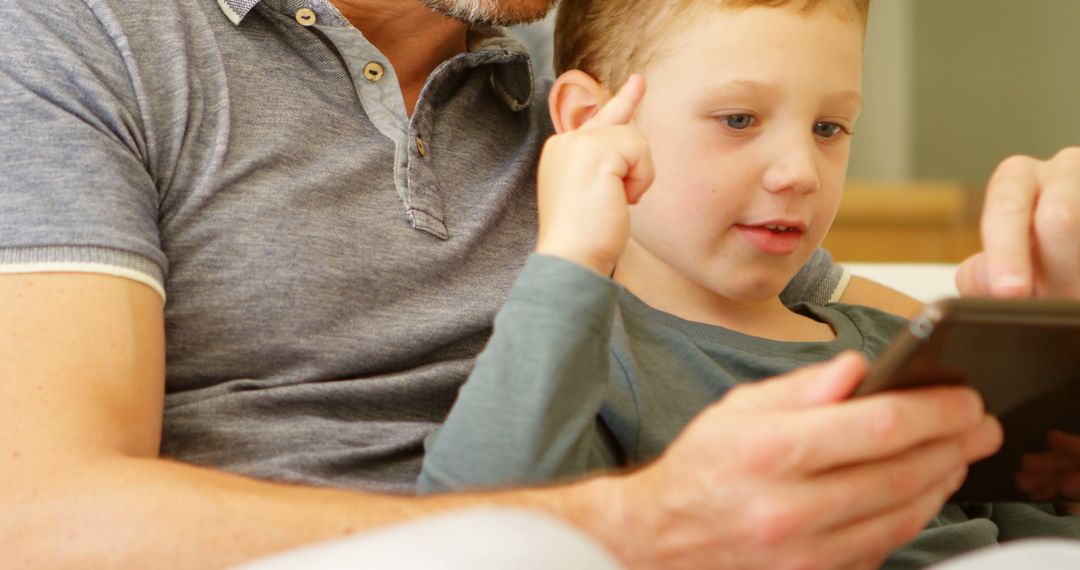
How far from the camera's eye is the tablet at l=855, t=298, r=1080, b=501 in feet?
2.11

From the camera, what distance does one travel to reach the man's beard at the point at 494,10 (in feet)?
4.02

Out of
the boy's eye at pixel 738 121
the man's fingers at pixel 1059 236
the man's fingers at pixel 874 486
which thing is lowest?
the man's fingers at pixel 874 486

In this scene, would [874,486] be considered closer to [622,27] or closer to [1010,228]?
[1010,228]

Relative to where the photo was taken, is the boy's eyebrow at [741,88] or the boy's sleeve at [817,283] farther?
the boy's sleeve at [817,283]

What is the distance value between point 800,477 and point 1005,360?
0.47ft

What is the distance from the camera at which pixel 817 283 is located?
1334 millimetres

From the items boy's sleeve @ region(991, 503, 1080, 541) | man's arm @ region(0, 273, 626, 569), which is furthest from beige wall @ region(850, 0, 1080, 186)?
man's arm @ region(0, 273, 626, 569)

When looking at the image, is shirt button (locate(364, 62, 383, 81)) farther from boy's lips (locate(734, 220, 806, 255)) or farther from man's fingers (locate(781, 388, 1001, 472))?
man's fingers (locate(781, 388, 1001, 472))

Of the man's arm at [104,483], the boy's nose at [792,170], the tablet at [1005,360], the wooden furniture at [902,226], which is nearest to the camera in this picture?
the tablet at [1005,360]

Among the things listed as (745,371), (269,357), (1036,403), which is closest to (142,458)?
(269,357)

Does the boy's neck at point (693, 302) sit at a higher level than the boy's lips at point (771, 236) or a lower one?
lower

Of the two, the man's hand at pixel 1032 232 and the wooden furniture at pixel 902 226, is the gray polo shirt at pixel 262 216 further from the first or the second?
the wooden furniture at pixel 902 226

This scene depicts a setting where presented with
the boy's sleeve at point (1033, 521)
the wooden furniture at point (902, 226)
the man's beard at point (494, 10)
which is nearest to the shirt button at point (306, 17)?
the man's beard at point (494, 10)

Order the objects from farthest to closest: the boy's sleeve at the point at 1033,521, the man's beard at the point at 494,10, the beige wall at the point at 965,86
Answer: the beige wall at the point at 965,86
the man's beard at the point at 494,10
the boy's sleeve at the point at 1033,521
